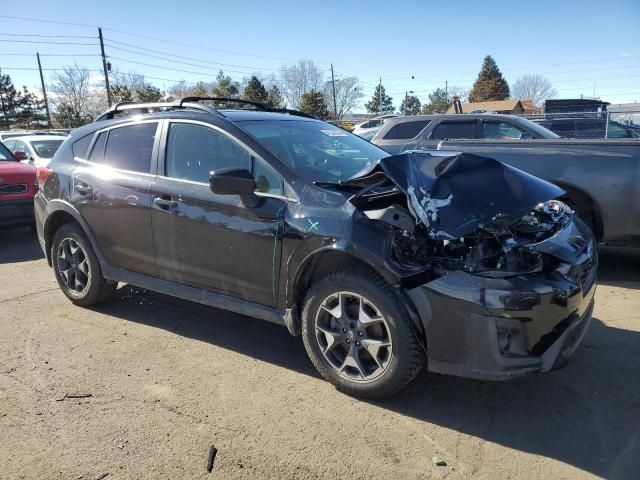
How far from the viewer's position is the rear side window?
28.8 feet

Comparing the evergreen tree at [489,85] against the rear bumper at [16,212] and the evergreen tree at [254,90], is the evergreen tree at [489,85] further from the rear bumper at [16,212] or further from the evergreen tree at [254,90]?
the rear bumper at [16,212]

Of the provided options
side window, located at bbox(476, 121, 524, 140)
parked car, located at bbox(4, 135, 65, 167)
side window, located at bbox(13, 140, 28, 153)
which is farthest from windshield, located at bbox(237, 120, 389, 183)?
side window, located at bbox(13, 140, 28, 153)

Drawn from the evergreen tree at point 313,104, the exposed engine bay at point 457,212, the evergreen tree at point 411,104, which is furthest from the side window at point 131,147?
the evergreen tree at point 411,104

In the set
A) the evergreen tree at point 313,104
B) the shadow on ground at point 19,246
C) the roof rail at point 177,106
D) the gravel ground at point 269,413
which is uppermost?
the evergreen tree at point 313,104

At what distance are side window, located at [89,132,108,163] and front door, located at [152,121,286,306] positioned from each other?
909 mm

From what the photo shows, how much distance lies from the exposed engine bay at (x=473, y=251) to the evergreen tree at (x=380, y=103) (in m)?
93.5

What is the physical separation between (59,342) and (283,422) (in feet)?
7.44

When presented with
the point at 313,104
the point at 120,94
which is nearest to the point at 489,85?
the point at 313,104

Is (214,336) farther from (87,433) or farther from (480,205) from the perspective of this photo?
(480,205)

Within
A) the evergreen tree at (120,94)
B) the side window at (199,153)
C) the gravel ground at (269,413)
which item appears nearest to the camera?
the gravel ground at (269,413)

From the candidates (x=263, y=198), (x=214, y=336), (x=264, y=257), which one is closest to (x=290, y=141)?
(x=263, y=198)

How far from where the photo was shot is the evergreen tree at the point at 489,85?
8044cm

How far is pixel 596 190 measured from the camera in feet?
17.7

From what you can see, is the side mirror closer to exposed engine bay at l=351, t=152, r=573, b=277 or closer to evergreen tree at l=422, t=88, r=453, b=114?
exposed engine bay at l=351, t=152, r=573, b=277
